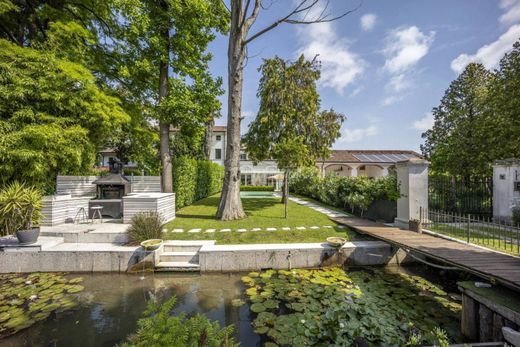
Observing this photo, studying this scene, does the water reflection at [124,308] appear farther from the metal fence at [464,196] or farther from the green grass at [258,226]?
the metal fence at [464,196]

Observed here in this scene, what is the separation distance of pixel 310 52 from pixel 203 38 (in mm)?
6204

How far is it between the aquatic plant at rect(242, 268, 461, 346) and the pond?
0.06 metres

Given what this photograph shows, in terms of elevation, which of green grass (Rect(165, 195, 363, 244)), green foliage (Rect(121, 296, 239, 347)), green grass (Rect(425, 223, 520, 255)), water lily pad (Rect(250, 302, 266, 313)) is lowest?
water lily pad (Rect(250, 302, 266, 313))

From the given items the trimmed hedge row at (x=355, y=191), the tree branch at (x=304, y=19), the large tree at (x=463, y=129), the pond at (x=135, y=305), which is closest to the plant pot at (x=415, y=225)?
the trimmed hedge row at (x=355, y=191)

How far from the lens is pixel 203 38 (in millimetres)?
11227

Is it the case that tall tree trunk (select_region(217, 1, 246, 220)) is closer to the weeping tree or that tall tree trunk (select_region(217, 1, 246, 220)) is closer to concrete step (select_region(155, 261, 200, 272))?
the weeping tree

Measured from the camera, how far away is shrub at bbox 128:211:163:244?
21.0 ft

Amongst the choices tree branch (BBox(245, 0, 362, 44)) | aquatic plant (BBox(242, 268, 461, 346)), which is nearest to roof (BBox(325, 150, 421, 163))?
tree branch (BBox(245, 0, 362, 44))

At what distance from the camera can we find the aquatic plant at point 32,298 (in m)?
3.81

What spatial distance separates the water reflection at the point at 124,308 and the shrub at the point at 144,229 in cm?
105

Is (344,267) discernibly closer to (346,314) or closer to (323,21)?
(346,314)

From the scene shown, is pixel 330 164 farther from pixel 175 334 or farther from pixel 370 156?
pixel 175 334

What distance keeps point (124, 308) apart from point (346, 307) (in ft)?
13.3

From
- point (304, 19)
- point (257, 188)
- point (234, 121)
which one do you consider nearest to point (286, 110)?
point (234, 121)
